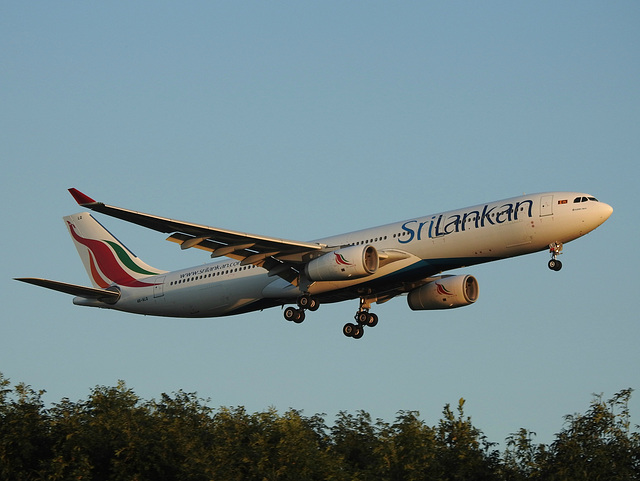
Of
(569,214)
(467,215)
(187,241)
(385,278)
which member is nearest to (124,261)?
(187,241)

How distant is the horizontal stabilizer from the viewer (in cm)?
4775

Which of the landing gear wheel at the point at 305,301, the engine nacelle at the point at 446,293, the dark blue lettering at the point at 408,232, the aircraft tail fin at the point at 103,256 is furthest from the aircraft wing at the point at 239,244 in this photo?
the aircraft tail fin at the point at 103,256

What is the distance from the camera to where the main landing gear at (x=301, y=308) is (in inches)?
1885

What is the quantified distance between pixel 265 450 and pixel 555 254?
1411cm

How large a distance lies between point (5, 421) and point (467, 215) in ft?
70.2

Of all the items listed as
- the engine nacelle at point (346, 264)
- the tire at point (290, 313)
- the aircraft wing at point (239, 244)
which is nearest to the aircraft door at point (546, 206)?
the engine nacelle at point (346, 264)

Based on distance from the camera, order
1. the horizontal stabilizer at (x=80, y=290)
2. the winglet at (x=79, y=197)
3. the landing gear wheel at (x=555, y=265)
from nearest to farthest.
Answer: the winglet at (x=79, y=197) < the landing gear wheel at (x=555, y=265) < the horizontal stabilizer at (x=80, y=290)

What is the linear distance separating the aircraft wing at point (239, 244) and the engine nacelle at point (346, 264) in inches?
53.7

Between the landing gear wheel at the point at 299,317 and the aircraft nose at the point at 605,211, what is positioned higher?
the aircraft nose at the point at 605,211

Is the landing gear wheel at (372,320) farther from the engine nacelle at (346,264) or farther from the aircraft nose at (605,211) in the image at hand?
the aircraft nose at (605,211)

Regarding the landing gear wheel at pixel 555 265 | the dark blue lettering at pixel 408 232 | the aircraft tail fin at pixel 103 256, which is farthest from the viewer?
the aircraft tail fin at pixel 103 256

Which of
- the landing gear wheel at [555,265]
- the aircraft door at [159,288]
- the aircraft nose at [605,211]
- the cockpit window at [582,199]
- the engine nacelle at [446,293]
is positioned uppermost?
the cockpit window at [582,199]

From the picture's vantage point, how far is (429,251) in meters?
44.4

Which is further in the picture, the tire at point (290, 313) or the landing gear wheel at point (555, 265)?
the tire at point (290, 313)
